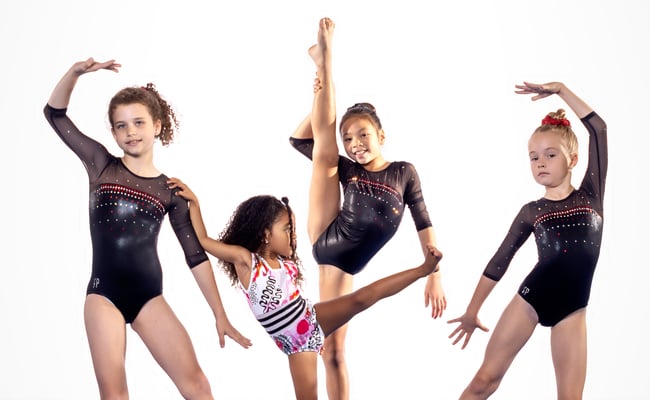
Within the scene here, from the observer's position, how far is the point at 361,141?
5176 millimetres

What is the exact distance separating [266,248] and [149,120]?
34.8 inches

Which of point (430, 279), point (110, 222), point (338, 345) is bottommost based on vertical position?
point (338, 345)

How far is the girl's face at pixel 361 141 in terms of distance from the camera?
5.17m

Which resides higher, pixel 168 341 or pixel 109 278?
pixel 109 278

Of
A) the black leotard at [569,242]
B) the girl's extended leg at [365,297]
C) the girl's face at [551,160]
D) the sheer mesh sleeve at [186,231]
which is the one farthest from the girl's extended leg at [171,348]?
the girl's face at [551,160]

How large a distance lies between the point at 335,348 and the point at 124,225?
144 centimetres

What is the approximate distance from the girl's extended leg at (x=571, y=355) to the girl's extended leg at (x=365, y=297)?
2.60ft

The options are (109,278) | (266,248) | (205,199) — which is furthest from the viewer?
(205,199)

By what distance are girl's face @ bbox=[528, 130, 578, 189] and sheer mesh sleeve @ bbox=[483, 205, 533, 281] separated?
0.22 m

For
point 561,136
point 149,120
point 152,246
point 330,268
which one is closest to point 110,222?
point 152,246

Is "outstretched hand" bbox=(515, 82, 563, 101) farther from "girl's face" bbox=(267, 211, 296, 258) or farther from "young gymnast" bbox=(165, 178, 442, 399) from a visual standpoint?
"girl's face" bbox=(267, 211, 296, 258)

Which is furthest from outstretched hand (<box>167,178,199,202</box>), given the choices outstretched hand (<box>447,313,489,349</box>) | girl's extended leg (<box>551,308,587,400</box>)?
girl's extended leg (<box>551,308,587,400</box>)

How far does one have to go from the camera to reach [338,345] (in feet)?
16.9

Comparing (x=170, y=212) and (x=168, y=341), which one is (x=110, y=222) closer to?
(x=170, y=212)
